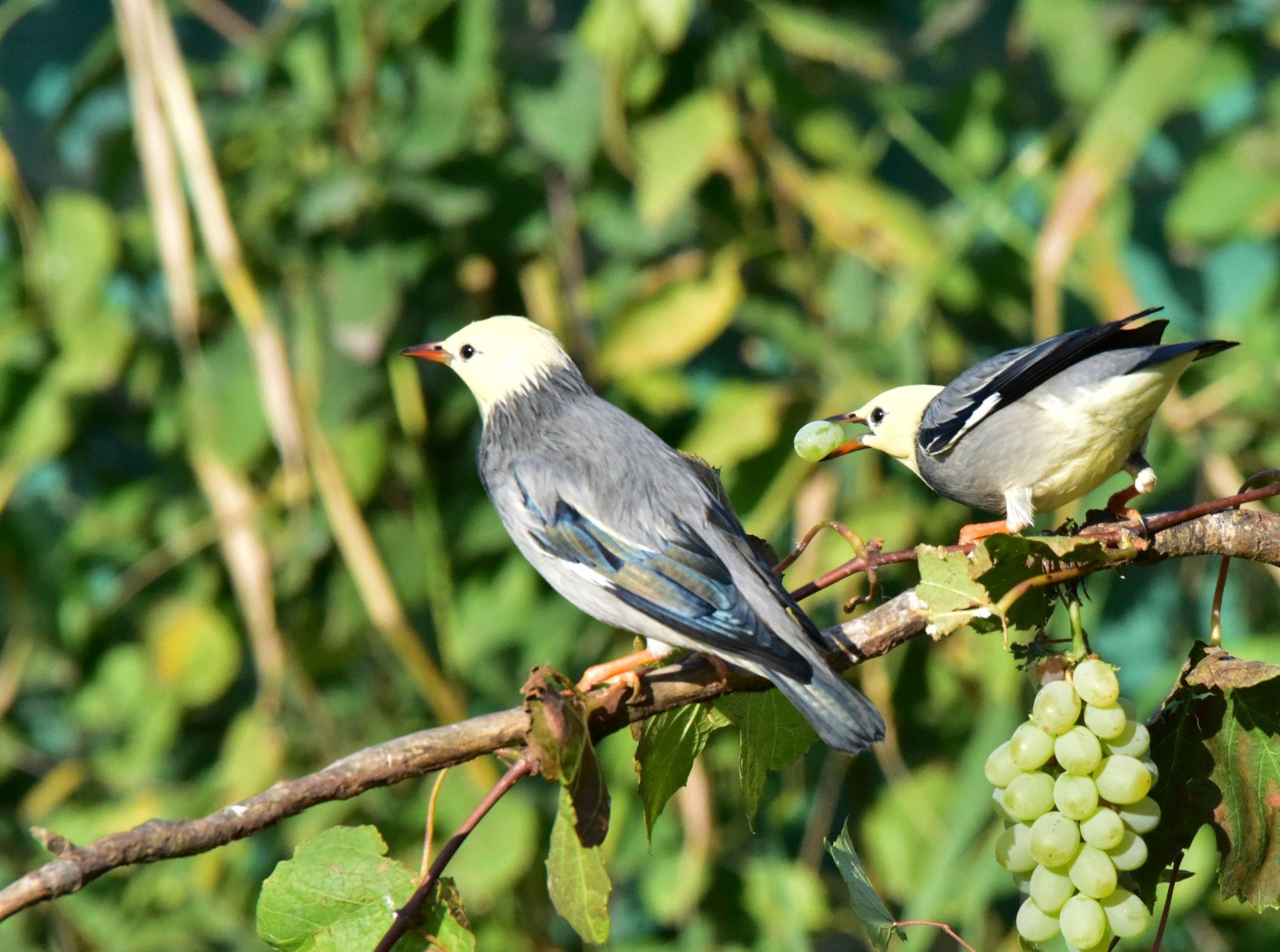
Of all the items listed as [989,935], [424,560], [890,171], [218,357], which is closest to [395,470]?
[424,560]

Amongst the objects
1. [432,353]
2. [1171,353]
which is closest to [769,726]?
[1171,353]

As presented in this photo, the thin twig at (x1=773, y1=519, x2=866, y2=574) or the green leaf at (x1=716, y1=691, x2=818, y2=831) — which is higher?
the thin twig at (x1=773, y1=519, x2=866, y2=574)

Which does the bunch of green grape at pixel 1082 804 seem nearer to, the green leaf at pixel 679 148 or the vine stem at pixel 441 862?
the vine stem at pixel 441 862

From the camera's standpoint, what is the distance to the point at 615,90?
305cm

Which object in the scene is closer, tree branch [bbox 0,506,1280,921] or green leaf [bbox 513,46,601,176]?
tree branch [bbox 0,506,1280,921]

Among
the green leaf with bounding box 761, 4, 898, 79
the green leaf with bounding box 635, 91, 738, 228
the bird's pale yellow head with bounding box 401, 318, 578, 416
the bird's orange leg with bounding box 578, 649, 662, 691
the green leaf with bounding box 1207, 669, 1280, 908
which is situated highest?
the green leaf with bounding box 761, 4, 898, 79

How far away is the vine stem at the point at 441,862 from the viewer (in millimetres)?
1213

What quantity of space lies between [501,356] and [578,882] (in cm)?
112

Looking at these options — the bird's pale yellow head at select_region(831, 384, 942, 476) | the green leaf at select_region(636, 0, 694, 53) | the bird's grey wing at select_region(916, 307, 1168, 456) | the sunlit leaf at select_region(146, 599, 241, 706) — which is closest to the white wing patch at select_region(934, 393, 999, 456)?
the bird's grey wing at select_region(916, 307, 1168, 456)

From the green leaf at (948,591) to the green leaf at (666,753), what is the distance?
0.31 meters

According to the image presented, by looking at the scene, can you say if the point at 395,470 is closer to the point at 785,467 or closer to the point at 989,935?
the point at 785,467

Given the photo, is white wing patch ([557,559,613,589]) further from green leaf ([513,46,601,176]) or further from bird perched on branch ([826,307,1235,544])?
green leaf ([513,46,601,176])

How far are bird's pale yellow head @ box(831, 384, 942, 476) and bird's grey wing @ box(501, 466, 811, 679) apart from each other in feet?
0.86

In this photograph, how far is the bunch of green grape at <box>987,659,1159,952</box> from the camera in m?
1.33
